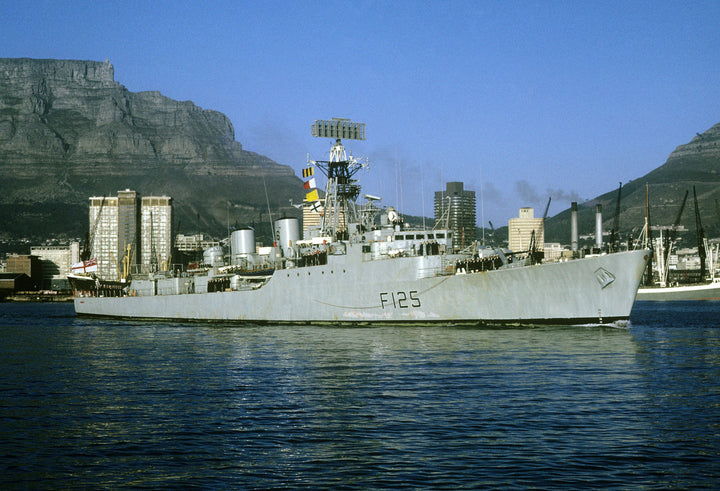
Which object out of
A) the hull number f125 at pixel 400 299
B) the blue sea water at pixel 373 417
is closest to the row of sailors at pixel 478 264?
the hull number f125 at pixel 400 299

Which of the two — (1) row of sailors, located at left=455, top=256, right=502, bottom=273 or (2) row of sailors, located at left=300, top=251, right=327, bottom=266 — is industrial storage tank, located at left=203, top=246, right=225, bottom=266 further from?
(1) row of sailors, located at left=455, top=256, right=502, bottom=273

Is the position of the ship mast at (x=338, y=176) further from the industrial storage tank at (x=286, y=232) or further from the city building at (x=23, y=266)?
the city building at (x=23, y=266)

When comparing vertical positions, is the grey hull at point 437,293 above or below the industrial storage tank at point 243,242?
below

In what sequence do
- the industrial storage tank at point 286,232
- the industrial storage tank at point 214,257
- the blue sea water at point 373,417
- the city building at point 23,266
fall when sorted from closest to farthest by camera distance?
the blue sea water at point 373,417 < the industrial storage tank at point 286,232 < the industrial storage tank at point 214,257 < the city building at point 23,266

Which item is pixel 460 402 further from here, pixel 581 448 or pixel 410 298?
pixel 410 298

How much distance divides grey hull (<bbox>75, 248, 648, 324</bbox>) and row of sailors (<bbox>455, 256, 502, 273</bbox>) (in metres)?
0.60

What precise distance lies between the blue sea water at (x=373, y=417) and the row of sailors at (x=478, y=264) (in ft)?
19.0

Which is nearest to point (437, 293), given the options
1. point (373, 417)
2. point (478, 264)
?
point (478, 264)

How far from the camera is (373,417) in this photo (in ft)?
55.1

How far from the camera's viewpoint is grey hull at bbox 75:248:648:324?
3371 centimetres

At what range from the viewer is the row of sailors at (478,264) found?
36.3 meters

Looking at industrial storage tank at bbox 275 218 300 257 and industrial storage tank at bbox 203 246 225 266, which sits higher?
industrial storage tank at bbox 275 218 300 257

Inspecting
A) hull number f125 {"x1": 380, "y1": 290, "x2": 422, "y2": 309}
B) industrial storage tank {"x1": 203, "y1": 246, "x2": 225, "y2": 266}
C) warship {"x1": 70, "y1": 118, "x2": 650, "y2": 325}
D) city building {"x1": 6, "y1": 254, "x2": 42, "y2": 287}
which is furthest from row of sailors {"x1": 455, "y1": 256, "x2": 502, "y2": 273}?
city building {"x1": 6, "y1": 254, "x2": 42, "y2": 287}

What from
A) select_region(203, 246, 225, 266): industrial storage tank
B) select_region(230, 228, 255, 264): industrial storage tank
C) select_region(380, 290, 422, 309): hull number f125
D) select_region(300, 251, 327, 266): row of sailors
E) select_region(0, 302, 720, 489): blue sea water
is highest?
select_region(230, 228, 255, 264): industrial storage tank
